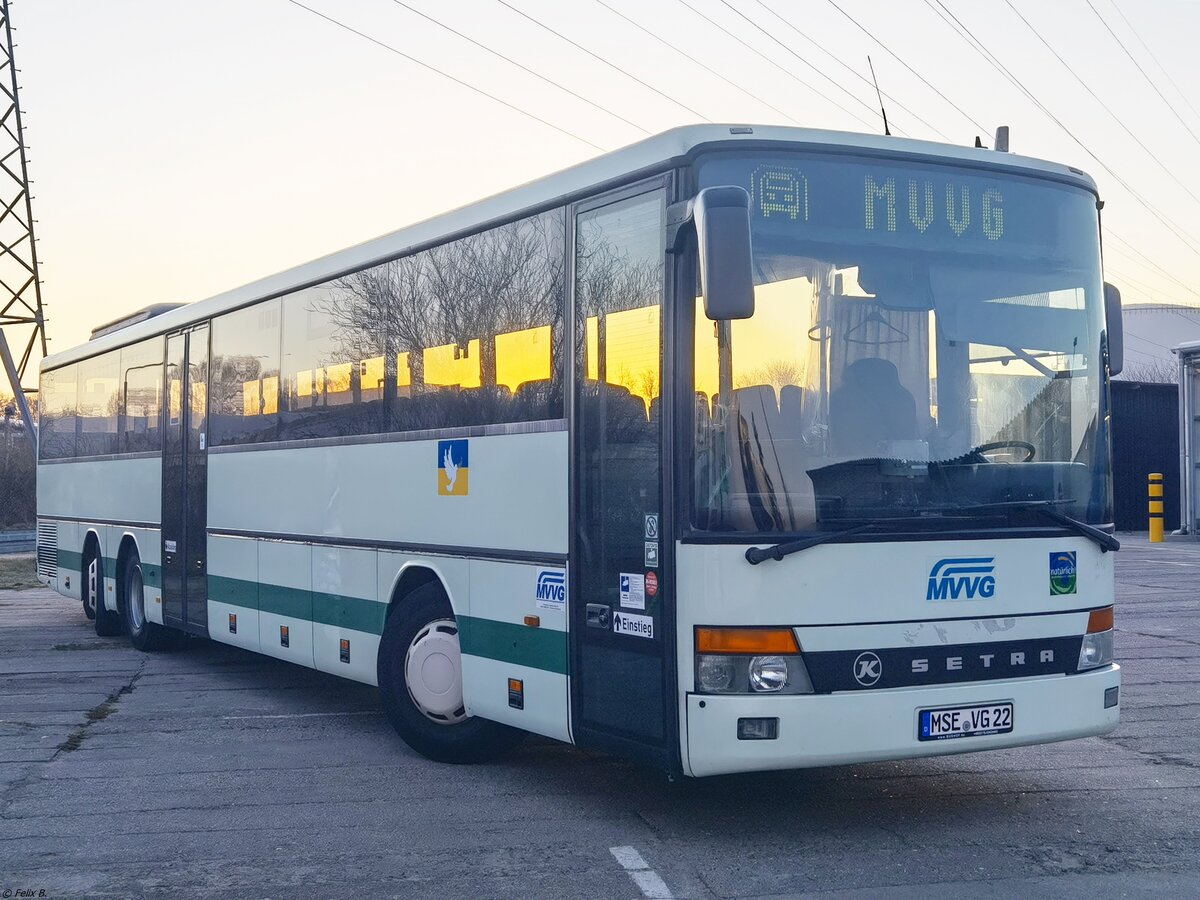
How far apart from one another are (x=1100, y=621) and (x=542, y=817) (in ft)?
9.47

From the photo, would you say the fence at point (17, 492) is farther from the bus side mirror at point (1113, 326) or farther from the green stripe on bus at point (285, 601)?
the bus side mirror at point (1113, 326)

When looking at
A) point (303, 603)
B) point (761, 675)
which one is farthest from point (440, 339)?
point (761, 675)

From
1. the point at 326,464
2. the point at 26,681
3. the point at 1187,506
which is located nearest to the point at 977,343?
the point at 326,464

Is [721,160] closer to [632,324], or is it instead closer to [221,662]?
[632,324]

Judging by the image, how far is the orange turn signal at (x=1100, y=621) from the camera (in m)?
7.11

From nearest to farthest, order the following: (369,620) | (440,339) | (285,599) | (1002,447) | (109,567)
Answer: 1. (1002,447)
2. (440,339)
3. (369,620)
4. (285,599)
5. (109,567)

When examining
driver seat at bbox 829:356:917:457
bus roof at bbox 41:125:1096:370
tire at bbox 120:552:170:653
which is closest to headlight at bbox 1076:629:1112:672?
driver seat at bbox 829:356:917:457

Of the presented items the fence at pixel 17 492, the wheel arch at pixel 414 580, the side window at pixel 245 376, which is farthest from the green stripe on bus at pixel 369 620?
the fence at pixel 17 492

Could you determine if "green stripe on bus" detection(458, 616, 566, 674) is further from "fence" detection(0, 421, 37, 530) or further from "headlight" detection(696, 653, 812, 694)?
"fence" detection(0, 421, 37, 530)

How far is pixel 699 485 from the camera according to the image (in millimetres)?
6406

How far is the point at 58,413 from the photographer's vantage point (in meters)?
18.1

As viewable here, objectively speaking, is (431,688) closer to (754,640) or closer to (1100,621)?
(754,640)

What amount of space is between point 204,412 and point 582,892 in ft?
26.8

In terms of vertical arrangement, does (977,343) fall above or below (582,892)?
above
